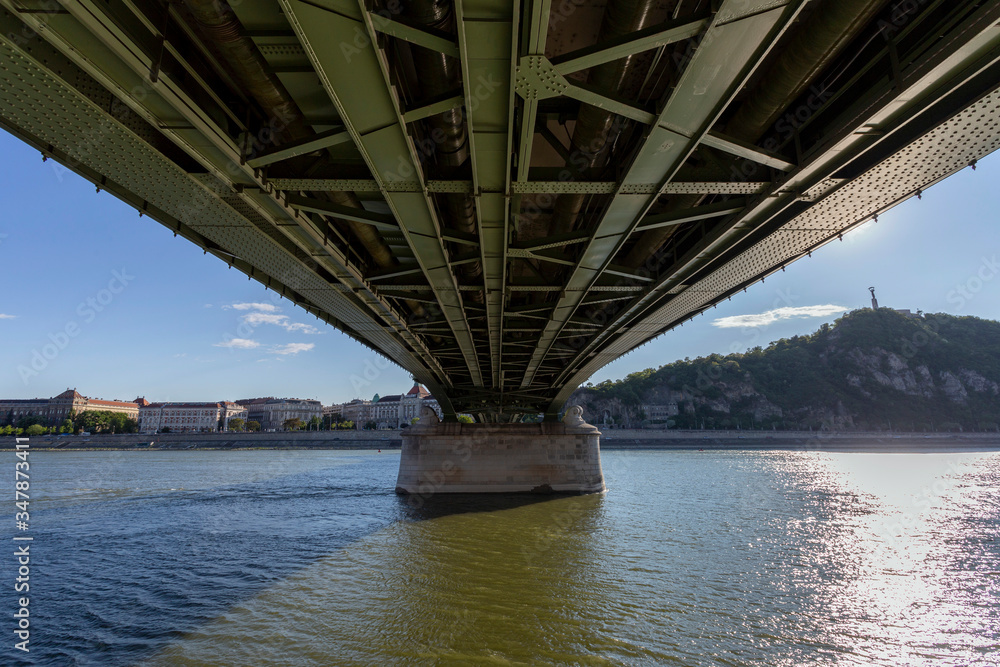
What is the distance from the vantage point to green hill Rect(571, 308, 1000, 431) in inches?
4530

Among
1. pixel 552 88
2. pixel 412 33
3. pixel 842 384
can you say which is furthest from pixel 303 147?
pixel 842 384

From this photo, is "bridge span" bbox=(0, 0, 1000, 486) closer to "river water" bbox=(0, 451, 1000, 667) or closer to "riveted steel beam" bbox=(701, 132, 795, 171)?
"riveted steel beam" bbox=(701, 132, 795, 171)

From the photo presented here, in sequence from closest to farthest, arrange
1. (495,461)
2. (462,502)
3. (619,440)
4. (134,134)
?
(134,134), (462,502), (495,461), (619,440)

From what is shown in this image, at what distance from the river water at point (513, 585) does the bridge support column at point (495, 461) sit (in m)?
3.74

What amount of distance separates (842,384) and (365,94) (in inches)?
6204

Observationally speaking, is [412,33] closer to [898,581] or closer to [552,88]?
[552,88]

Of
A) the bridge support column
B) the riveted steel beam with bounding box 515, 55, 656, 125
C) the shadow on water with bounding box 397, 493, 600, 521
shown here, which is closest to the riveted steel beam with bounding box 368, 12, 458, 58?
the riveted steel beam with bounding box 515, 55, 656, 125

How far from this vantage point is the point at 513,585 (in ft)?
38.2

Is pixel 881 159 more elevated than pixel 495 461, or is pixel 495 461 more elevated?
pixel 881 159

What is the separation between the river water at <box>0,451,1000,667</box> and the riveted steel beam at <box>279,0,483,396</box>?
759 centimetres

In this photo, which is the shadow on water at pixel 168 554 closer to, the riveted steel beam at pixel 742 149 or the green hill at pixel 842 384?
the riveted steel beam at pixel 742 149

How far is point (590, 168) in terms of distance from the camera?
748 cm

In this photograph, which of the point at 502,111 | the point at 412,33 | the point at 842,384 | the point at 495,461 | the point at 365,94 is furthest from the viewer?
the point at 842,384

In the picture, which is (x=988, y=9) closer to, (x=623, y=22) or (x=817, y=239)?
(x=623, y=22)
